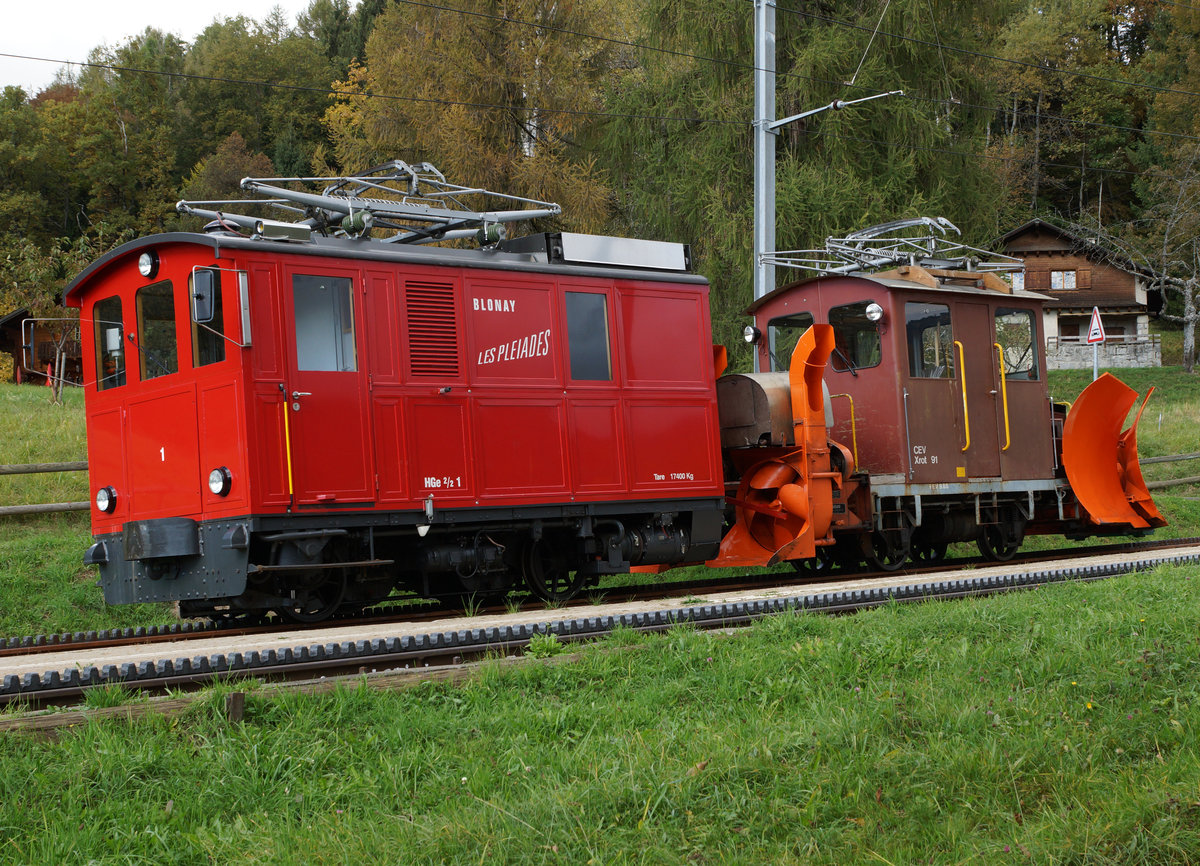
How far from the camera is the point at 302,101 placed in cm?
5706

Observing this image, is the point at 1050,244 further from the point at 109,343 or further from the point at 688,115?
the point at 109,343

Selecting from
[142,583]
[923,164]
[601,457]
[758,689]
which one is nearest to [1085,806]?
[758,689]

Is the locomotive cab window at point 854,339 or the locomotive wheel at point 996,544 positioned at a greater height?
the locomotive cab window at point 854,339

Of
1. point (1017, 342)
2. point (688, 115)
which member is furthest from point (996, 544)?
point (688, 115)

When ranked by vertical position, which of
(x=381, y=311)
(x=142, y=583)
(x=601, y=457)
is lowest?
(x=142, y=583)

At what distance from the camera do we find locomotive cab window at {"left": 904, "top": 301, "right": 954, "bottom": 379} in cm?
1313

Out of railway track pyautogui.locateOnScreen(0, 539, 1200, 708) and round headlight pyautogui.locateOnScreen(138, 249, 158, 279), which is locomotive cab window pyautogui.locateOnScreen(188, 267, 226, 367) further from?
railway track pyautogui.locateOnScreen(0, 539, 1200, 708)

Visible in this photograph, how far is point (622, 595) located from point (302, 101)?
51.7 metres

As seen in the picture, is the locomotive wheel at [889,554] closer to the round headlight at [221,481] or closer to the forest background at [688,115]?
the round headlight at [221,481]

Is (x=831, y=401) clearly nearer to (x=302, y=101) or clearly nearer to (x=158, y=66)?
(x=302, y=101)

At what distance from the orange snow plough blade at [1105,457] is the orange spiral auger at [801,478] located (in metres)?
4.35

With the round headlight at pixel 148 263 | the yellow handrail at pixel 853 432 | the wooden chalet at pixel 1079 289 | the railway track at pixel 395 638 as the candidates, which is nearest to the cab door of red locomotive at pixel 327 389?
the railway track at pixel 395 638

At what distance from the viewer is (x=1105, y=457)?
14953mm

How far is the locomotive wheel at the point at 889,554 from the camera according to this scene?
13.5m
